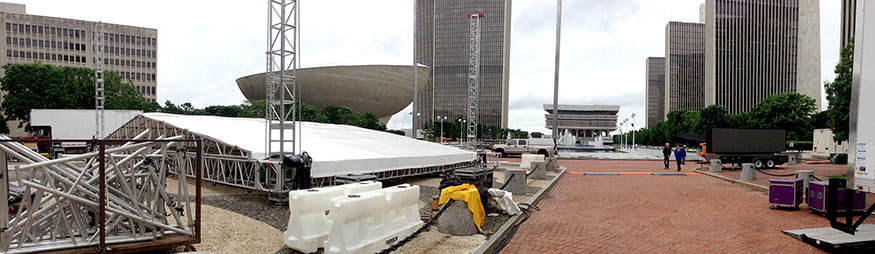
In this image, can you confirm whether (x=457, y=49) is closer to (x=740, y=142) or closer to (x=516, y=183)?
(x=740, y=142)

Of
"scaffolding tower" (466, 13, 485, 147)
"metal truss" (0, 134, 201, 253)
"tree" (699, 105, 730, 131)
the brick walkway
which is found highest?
"scaffolding tower" (466, 13, 485, 147)

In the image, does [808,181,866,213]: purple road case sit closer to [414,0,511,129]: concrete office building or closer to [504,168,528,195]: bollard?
[504,168,528,195]: bollard

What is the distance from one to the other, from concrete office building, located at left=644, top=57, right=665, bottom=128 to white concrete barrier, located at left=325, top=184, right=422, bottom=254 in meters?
203

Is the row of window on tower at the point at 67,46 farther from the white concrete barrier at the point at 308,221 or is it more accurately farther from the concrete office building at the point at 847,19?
the concrete office building at the point at 847,19

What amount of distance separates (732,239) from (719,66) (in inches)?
5323

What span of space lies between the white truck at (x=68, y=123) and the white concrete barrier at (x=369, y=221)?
3084cm

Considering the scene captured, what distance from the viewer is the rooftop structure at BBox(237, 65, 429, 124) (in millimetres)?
80250

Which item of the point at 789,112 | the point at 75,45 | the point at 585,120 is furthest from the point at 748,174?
the point at 585,120

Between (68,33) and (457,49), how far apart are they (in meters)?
79.3

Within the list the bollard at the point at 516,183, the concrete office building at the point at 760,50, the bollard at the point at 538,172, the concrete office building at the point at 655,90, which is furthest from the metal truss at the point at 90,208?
the concrete office building at the point at 655,90

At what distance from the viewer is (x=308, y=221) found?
258 inches

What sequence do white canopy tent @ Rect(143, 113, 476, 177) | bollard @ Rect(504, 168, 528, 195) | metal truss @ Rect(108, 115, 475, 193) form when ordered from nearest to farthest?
metal truss @ Rect(108, 115, 475, 193) < white canopy tent @ Rect(143, 113, 476, 177) < bollard @ Rect(504, 168, 528, 195)

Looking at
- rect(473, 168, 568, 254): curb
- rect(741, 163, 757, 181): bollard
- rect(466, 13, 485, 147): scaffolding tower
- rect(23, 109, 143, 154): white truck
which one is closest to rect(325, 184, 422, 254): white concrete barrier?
rect(473, 168, 568, 254): curb

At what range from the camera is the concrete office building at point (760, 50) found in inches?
4515
